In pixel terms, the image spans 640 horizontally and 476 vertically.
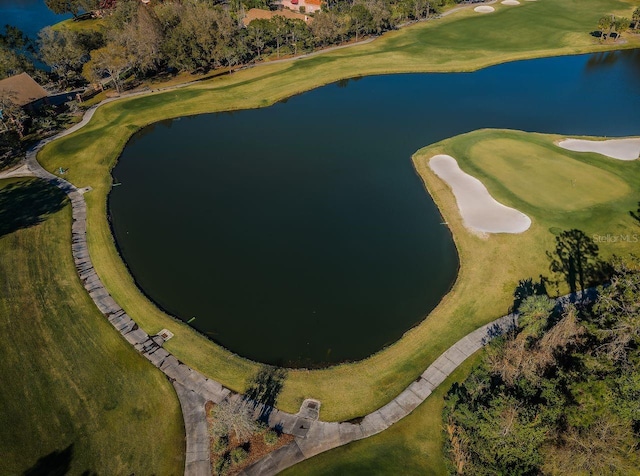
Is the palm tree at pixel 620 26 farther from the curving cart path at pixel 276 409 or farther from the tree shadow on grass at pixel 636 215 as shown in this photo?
the curving cart path at pixel 276 409

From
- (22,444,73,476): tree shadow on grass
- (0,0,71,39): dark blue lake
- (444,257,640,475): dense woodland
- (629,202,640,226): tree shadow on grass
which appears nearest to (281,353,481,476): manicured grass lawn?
(444,257,640,475): dense woodland

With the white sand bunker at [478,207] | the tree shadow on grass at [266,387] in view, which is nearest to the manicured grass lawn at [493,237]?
the white sand bunker at [478,207]

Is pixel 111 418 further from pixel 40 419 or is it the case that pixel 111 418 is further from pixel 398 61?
pixel 398 61

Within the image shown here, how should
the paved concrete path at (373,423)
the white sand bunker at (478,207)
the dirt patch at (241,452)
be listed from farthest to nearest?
the white sand bunker at (478,207) < the paved concrete path at (373,423) < the dirt patch at (241,452)

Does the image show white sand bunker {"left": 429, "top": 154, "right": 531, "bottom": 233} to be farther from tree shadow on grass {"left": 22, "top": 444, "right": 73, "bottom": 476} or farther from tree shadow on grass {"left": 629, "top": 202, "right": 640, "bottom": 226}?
tree shadow on grass {"left": 22, "top": 444, "right": 73, "bottom": 476}

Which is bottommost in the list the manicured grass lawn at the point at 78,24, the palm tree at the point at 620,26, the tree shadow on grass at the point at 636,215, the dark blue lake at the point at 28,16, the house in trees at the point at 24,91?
the tree shadow on grass at the point at 636,215

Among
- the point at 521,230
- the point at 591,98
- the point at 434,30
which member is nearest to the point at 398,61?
the point at 434,30
